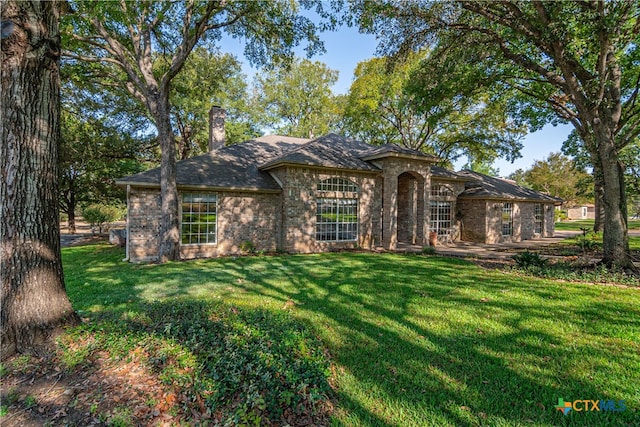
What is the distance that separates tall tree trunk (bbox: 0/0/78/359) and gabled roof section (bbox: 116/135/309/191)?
817cm

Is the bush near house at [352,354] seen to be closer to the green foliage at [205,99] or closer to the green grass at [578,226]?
the green foliage at [205,99]

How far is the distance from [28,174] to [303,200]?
10.1 meters


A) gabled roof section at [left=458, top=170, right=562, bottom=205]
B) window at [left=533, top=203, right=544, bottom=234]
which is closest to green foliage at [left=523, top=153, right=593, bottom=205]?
gabled roof section at [left=458, top=170, right=562, bottom=205]

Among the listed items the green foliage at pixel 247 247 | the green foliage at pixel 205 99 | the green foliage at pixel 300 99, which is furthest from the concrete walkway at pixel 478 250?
the green foliage at pixel 300 99

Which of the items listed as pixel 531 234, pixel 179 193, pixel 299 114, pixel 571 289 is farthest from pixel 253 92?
pixel 571 289

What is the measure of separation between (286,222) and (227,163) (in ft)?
13.9

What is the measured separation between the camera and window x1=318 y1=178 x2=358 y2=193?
44.9 ft

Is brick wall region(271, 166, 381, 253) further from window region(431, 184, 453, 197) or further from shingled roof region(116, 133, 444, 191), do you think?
window region(431, 184, 453, 197)

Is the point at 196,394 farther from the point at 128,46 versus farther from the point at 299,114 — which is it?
the point at 299,114

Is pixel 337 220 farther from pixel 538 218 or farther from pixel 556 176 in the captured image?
pixel 556 176

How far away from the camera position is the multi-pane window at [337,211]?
13742 millimetres

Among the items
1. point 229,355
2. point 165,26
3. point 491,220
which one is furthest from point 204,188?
point 491,220

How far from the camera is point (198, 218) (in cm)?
1234

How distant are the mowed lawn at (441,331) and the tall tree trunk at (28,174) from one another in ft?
3.61
